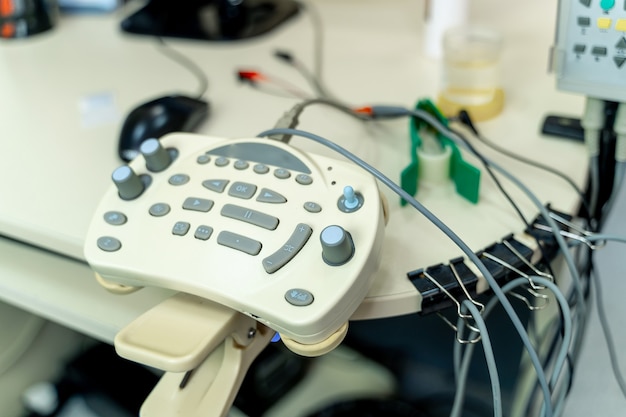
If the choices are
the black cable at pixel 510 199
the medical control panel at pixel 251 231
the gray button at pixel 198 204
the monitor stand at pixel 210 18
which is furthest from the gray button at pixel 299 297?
the monitor stand at pixel 210 18

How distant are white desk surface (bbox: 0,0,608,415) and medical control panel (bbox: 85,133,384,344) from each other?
7 centimetres

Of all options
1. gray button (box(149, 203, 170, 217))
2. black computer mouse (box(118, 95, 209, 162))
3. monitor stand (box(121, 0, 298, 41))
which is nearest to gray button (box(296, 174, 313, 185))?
gray button (box(149, 203, 170, 217))

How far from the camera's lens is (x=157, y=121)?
2.11ft

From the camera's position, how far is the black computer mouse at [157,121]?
0.64 metres

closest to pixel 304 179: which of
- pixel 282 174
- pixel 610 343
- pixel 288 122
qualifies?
A: pixel 282 174

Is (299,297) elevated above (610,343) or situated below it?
above

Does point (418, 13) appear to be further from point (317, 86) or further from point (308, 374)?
point (308, 374)

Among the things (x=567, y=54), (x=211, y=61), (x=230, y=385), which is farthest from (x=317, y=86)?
(x=230, y=385)

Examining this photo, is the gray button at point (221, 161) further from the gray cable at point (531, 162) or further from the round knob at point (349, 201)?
the gray cable at point (531, 162)

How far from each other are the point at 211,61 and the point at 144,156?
1.14 ft

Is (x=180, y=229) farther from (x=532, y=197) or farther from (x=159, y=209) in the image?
(x=532, y=197)

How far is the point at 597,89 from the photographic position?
558 mm

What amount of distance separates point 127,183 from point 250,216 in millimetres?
110

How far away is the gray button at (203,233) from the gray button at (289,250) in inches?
2.0
